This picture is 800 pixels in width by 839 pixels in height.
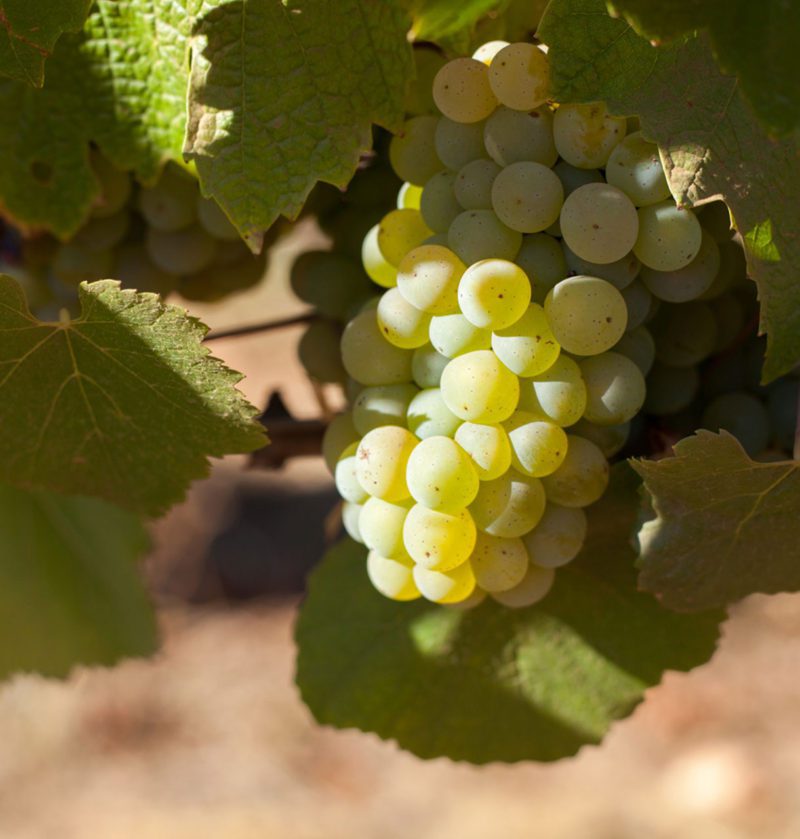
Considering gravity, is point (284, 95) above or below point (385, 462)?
above

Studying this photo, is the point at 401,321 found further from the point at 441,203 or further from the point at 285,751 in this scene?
the point at 285,751

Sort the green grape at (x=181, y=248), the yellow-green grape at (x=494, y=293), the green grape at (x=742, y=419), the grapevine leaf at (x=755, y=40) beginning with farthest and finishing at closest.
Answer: the green grape at (x=181, y=248) < the green grape at (x=742, y=419) < the yellow-green grape at (x=494, y=293) < the grapevine leaf at (x=755, y=40)

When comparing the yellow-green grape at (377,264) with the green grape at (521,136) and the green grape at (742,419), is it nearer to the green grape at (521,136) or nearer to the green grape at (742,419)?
the green grape at (521,136)

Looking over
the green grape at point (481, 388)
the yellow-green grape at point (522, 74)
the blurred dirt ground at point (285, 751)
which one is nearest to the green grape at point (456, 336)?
the green grape at point (481, 388)

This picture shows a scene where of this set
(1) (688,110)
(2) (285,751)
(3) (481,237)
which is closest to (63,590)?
(3) (481,237)

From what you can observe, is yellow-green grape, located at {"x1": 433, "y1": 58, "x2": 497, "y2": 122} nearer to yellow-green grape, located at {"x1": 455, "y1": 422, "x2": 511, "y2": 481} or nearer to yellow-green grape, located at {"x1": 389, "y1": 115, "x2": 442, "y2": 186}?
yellow-green grape, located at {"x1": 389, "y1": 115, "x2": 442, "y2": 186}

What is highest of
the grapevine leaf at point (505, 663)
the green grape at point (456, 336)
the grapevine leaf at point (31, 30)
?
the grapevine leaf at point (31, 30)
